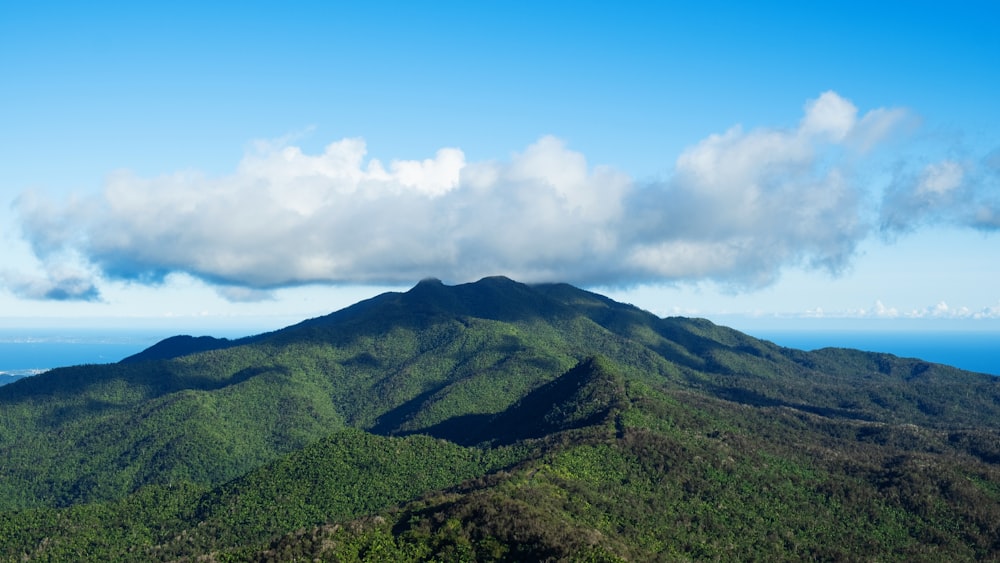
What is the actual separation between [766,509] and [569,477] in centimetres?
3407

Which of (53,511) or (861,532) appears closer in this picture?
(861,532)

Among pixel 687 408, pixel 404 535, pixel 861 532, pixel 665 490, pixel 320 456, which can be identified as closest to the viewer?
pixel 404 535

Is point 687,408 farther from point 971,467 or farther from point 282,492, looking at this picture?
point 282,492

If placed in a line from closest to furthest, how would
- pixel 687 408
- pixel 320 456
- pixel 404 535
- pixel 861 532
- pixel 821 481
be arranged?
pixel 404 535 < pixel 861 532 < pixel 821 481 < pixel 320 456 < pixel 687 408

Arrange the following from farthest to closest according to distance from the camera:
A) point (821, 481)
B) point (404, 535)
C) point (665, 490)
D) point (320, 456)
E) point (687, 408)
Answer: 1. point (687, 408)
2. point (320, 456)
3. point (821, 481)
4. point (665, 490)
5. point (404, 535)

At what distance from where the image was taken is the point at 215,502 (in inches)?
5625

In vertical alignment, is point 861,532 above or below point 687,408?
below

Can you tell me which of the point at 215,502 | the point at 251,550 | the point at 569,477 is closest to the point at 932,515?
the point at 569,477

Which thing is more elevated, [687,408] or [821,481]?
[687,408]

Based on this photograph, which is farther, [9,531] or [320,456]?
[320,456]

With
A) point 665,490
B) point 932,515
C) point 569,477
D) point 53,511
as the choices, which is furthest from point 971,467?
point 53,511

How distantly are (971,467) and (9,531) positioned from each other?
7141 inches

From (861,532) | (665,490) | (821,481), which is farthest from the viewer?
(821,481)

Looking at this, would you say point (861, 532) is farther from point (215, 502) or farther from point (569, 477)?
point (215, 502)
